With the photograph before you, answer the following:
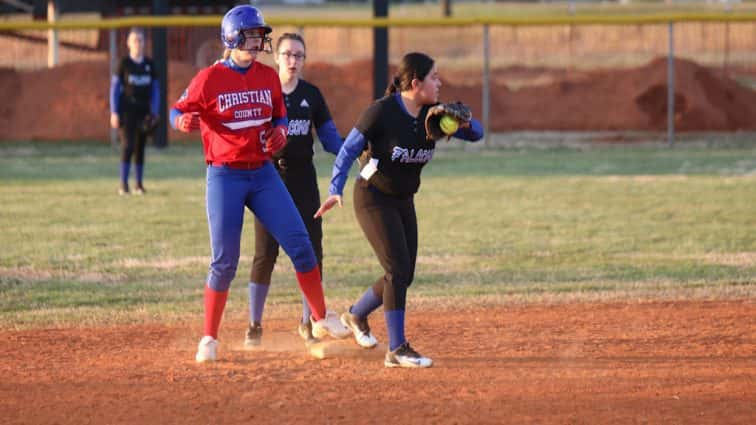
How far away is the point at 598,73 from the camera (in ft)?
95.7

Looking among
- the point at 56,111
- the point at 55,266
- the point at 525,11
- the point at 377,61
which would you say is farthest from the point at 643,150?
the point at 525,11

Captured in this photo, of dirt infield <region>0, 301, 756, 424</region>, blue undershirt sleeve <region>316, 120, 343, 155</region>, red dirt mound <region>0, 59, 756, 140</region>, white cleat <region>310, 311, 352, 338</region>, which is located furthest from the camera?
red dirt mound <region>0, 59, 756, 140</region>

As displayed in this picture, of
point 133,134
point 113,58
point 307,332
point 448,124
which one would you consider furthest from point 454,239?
point 113,58

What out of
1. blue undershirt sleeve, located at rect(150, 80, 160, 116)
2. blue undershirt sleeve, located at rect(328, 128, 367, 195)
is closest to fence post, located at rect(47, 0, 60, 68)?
blue undershirt sleeve, located at rect(150, 80, 160, 116)

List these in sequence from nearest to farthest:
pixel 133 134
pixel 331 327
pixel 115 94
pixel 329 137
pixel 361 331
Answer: pixel 331 327 < pixel 361 331 < pixel 329 137 < pixel 115 94 < pixel 133 134

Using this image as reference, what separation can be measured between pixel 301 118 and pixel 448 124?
1259 mm

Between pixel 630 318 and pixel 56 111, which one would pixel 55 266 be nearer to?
pixel 630 318

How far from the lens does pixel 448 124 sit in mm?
7438

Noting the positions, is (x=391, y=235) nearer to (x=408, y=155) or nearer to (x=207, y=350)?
(x=408, y=155)

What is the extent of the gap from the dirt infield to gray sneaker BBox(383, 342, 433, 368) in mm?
91

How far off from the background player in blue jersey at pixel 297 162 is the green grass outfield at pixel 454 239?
1480mm

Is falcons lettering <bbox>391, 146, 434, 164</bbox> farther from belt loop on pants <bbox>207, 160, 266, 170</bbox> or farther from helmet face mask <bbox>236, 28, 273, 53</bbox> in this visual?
helmet face mask <bbox>236, 28, 273, 53</bbox>

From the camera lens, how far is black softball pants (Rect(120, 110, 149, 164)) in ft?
55.4

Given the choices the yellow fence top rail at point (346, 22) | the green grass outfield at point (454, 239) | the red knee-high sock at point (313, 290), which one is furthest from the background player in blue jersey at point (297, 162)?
the yellow fence top rail at point (346, 22)
